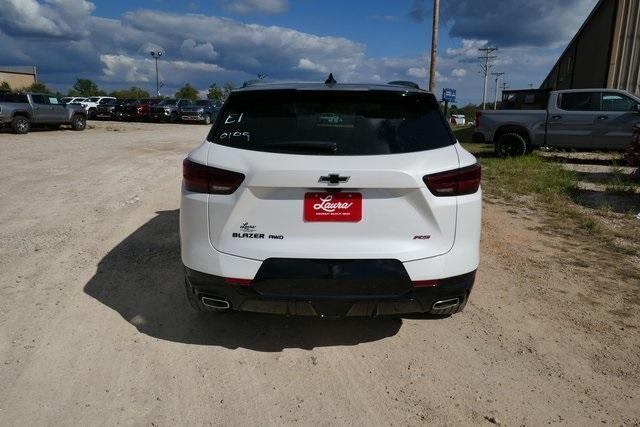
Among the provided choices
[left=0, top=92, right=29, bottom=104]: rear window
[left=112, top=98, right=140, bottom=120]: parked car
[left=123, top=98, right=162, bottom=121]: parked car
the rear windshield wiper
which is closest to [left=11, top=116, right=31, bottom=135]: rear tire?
[left=0, top=92, right=29, bottom=104]: rear window

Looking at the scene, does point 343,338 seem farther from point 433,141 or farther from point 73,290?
point 73,290

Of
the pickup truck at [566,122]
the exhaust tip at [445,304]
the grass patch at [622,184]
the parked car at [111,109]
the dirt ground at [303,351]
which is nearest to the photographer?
the dirt ground at [303,351]

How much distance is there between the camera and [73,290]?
399 cm

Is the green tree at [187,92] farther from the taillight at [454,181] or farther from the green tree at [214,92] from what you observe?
the taillight at [454,181]

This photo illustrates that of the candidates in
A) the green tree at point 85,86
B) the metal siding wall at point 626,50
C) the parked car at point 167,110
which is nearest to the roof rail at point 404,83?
the metal siding wall at point 626,50

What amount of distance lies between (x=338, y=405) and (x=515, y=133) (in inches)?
467

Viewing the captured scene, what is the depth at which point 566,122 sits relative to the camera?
1209cm

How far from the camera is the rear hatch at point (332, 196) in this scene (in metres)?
2.57

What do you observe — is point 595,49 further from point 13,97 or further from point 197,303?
point 13,97

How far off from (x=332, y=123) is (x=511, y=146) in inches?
450

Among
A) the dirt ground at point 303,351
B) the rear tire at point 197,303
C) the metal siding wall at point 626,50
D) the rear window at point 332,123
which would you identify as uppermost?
the metal siding wall at point 626,50

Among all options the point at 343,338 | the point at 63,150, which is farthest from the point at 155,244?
the point at 63,150

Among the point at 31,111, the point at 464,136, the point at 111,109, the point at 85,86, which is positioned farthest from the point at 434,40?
the point at 85,86

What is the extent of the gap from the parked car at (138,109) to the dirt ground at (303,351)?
27.1 meters
